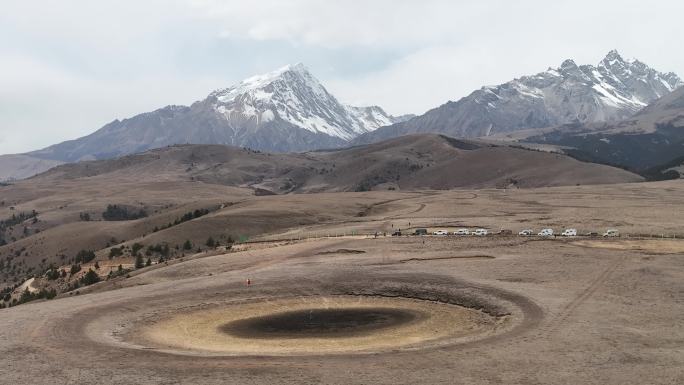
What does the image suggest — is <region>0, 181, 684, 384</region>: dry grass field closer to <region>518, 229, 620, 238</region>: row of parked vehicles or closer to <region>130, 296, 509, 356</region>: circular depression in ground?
<region>130, 296, 509, 356</region>: circular depression in ground

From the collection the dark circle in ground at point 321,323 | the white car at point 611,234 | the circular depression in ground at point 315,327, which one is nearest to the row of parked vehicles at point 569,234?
the white car at point 611,234

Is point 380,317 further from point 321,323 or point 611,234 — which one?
point 611,234

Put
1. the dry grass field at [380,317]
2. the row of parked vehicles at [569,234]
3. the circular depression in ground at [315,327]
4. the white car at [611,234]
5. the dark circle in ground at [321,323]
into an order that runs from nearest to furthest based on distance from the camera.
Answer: the dry grass field at [380,317], the circular depression in ground at [315,327], the dark circle in ground at [321,323], the white car at [611,234], the row of parked vehicles at [569,234]

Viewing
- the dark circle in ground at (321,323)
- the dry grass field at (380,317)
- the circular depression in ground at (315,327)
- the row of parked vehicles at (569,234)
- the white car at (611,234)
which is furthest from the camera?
the row of parked vehicles at (569,234)

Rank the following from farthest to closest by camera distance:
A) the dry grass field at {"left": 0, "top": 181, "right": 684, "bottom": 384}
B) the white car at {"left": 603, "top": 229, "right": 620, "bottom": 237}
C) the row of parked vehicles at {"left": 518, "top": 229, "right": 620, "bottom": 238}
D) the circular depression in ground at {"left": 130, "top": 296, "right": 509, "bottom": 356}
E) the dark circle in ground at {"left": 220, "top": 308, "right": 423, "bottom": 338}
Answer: the row of parked vehicles at {"left": 518, "top": 229, "right": 620, "bottom": 238} < the white car at {"left": 603, "top": 229, "right": 620, "bottom": 237} < the dark circle in ground at {"left": 220, "top": 308, "right": 423, "bottom": 338} < the circular depression in ground at {"left": 130, "top": 296, "right": 509, "bottom": 356} < the dry grass field at {"left": 0, "top": 181, "right": 684, "bottom": 384}

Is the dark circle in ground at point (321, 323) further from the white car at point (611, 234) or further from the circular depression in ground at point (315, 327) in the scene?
the white car at point (611, 234)

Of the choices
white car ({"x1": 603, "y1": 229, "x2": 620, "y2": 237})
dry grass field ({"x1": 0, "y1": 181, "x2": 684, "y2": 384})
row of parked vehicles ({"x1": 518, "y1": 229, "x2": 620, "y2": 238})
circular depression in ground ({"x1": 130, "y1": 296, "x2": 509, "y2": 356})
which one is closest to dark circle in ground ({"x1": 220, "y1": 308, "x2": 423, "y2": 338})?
circular depression in ground ({"x1": 130, "y1": 296, "x2": 509, "y2": 356})

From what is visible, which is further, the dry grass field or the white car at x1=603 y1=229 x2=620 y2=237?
the white car at x1=603 y1=229 x2=620 y2=237

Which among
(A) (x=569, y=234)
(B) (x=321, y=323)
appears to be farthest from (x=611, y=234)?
(B) (x=321, y=323)
